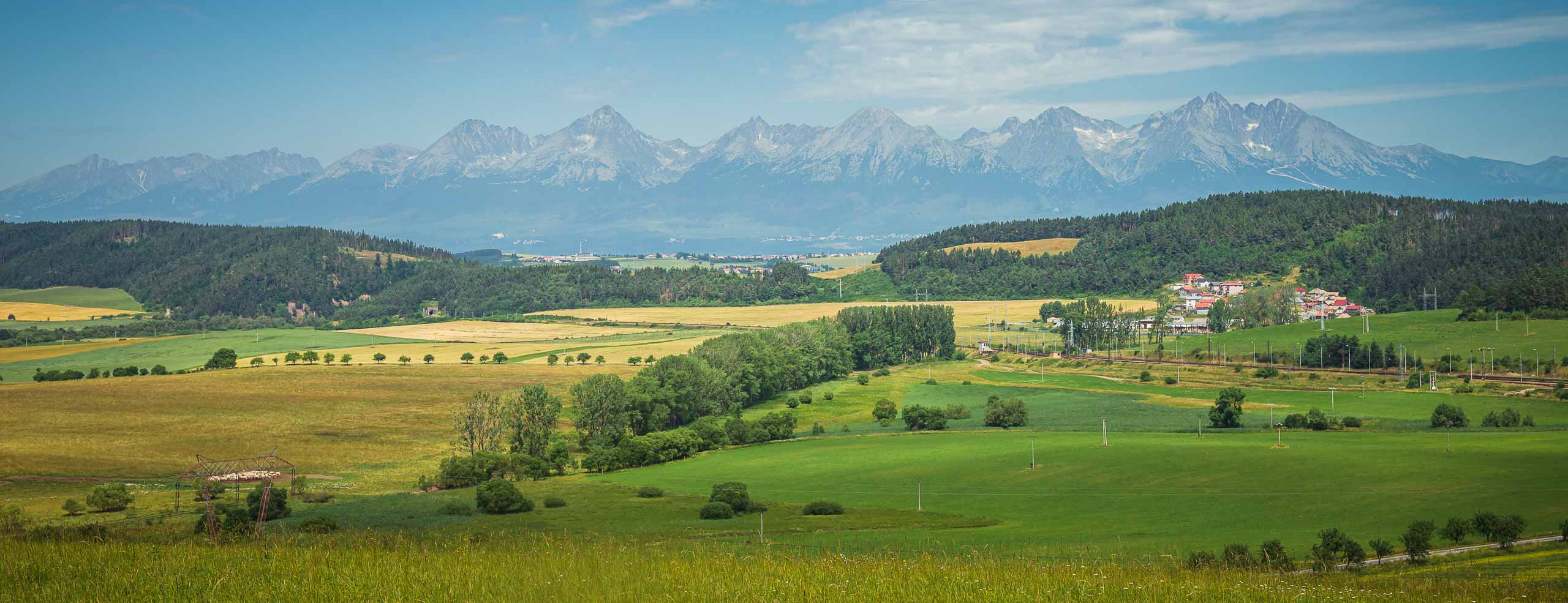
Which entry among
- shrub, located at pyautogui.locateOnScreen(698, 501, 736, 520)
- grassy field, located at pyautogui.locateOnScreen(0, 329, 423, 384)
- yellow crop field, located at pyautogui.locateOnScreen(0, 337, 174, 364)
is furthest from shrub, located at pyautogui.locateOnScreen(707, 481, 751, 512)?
yellow crop field, located at pyautogui.locateOnScreen(0, 337, 174, 364)

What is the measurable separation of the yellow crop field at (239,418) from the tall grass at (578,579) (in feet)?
224

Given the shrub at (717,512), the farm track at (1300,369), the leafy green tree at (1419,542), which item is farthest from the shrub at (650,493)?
the farm track at (1300,369)

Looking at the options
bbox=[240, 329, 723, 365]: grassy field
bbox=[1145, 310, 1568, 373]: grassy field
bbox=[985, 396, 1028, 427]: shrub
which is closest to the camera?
bbox=[985, 396, 1028, 427]: shrub

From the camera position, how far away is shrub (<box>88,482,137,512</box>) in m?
60.0

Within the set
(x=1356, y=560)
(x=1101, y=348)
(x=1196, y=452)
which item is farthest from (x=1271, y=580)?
(x=1101, y=348)

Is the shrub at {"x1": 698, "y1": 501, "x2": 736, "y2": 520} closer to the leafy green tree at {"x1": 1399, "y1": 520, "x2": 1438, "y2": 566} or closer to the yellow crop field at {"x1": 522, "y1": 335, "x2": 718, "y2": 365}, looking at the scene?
the leafy green tree at {"x1": 1399, "y1": 520, "x2": 1438, "y2": 566}

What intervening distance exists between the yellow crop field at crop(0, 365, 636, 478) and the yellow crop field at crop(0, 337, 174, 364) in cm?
4297

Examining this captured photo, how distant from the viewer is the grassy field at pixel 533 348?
153 metres

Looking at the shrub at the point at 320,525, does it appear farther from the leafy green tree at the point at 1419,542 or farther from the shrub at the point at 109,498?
the leafy green tree at the point at 1419,542

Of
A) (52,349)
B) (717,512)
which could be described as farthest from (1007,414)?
(52,349)

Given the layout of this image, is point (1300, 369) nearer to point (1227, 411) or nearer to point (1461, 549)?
point (1227, 411)

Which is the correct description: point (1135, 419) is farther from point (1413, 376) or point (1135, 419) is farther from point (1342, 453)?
point (1413, 376)

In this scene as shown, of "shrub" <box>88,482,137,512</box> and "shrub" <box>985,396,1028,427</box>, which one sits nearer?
"shrub" <box>88,482,137,512</box>

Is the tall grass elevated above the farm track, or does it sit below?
above
